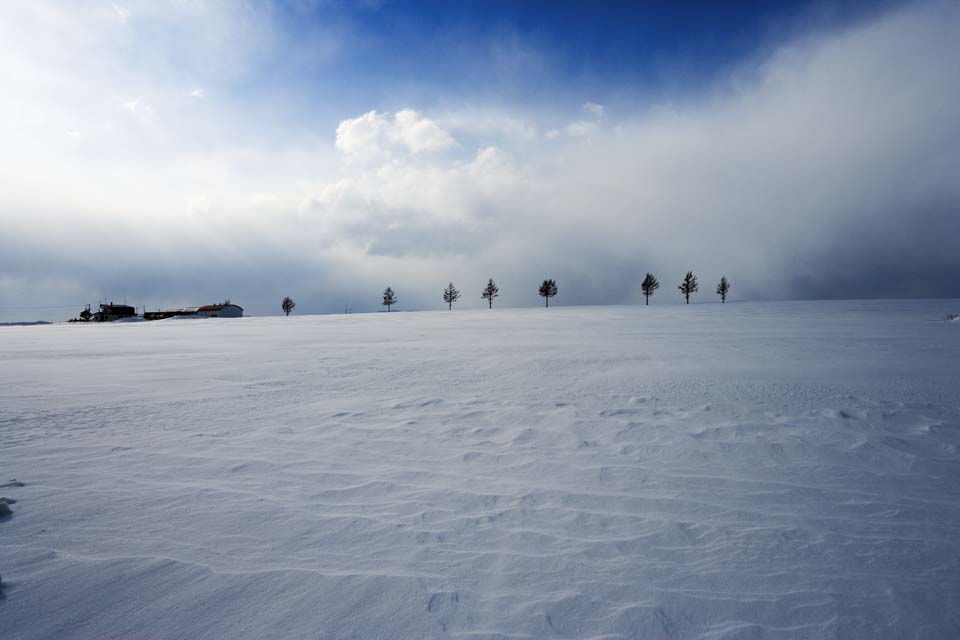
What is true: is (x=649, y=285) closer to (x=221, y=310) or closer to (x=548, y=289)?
(x=548, y=289)

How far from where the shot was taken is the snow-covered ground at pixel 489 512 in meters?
2.60

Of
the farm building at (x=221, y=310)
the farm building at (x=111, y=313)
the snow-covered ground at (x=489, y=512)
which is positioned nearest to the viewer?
the snow-covered ground at (x=489, y=512)

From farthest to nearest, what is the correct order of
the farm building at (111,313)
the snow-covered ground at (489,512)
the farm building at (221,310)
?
the farm building at (221,310) < the farm building at (111,313) < the snow-covered ground at (489,512)

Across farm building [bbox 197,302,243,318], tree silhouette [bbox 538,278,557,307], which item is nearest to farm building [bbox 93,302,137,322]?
farm building [bbox 197,302,243,318]

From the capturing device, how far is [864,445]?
5.23 meters

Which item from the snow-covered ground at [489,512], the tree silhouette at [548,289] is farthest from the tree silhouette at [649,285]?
the snow-covered ground at [489,512]

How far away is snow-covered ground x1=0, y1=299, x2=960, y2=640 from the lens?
2602 millimetres

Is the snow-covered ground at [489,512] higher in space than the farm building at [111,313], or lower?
lower

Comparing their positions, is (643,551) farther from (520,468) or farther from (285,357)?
(285,357)

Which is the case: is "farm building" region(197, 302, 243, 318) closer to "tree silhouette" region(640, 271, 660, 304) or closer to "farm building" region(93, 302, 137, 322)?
"farm building" region(93, 302, 137, 322)

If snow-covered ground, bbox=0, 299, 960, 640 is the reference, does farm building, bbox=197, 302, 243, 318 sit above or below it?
above

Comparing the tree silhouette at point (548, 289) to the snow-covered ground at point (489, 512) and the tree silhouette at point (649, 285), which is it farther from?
the snow-covered ground at point (489, 512)

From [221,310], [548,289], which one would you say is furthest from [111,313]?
[548,289]

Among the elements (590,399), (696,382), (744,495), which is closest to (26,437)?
(590,399)
